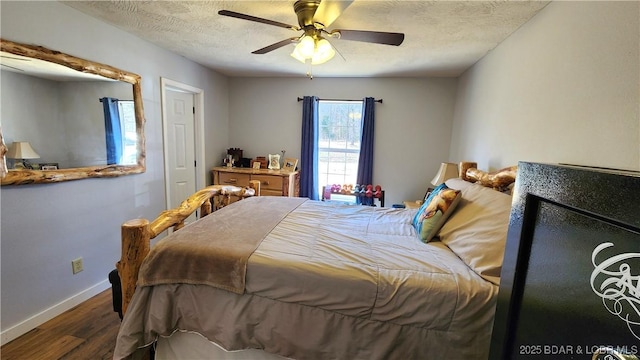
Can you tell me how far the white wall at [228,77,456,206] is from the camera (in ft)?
12.2

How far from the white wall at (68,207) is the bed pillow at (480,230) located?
278 centimetres

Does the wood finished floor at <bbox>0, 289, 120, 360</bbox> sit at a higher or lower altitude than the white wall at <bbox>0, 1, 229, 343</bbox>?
lower

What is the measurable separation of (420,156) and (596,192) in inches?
140

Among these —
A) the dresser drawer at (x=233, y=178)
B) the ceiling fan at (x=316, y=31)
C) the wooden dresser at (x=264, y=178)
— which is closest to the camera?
the ceiling fan at (x=316, y=31)

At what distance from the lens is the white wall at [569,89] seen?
3.64 ft

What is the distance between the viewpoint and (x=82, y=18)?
2023mm

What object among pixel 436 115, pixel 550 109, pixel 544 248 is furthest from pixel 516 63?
pixel 544 248

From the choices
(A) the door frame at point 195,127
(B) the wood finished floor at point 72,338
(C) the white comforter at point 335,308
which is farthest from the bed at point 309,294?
(A) the door frame at point 195,127

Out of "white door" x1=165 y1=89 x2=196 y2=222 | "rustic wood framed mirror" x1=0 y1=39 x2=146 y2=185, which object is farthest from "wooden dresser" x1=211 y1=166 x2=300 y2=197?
"rustic wood framed mirror" x1=0 y1=39 x2=146 y2=185

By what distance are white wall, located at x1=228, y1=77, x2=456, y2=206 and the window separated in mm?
197

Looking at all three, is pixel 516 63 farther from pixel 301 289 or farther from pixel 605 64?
pixel 301 289

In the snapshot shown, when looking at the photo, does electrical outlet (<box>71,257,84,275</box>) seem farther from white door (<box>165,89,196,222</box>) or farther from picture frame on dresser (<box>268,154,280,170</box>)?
picture frame on dresser (<box>268,154,280,170</box>)

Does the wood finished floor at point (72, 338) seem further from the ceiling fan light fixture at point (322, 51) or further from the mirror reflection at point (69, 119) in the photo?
the ceiling fan light fixture at point (322, 51)

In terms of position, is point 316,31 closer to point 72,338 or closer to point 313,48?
point 313,48
